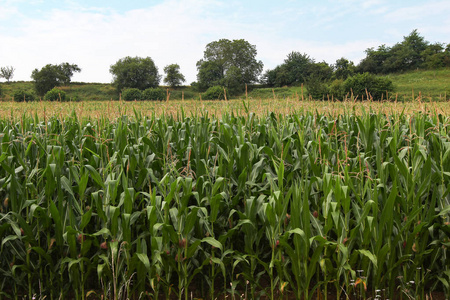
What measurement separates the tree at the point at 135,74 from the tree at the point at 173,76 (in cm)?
261

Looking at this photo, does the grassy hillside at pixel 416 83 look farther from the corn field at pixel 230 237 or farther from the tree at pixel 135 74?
the corn field at pixel 230 237

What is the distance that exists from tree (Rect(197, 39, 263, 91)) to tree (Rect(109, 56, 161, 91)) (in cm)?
1112

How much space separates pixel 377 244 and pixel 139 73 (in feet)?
257

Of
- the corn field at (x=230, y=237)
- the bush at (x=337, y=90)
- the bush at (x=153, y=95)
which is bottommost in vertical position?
the corn field at (x=230, y=237)

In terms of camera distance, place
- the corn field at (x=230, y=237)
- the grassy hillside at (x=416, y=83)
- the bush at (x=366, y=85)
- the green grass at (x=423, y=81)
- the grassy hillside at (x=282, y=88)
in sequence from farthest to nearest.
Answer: the grassy hillside at (x=416, y=83)
the green grass at (x=423, y=81)
the grassy hillside at (x=282, y=88)
the bush at (x=366, y=85)
the corn field at (x=230, y=237)

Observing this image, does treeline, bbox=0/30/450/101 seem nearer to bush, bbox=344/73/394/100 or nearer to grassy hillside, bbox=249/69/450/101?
grassy hillside, bbox=249/69/450/101

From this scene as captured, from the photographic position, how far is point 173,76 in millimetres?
79125

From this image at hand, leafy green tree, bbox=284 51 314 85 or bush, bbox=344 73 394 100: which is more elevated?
leafy green tree, bbox=284 51 314 85

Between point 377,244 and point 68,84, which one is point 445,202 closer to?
point 377,244

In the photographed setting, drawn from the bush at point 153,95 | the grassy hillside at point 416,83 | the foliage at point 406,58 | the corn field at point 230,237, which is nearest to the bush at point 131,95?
the bush at point 153,95

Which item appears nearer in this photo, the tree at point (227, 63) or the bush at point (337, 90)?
the bush at point (337, 90)

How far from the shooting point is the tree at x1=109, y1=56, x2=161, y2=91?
75.2 m

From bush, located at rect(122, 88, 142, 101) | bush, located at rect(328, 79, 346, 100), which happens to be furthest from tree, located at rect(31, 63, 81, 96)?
bush, located at rect(328, 79, 346, 100)

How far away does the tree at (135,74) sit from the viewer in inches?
2960
